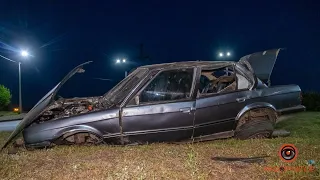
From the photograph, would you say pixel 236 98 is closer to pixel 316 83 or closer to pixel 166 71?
pixel 166 71

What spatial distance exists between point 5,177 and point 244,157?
2777mm

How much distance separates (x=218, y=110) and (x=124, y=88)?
1.83 metres

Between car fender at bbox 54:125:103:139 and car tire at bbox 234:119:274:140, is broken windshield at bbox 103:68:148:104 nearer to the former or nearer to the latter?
car fender at bbox 54:125:103:139

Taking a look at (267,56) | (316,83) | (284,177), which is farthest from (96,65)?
(284,177)

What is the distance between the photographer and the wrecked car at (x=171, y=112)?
16.3ft

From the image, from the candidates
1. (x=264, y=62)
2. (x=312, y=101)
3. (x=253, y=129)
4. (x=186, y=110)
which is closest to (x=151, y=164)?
(x=186, y=110)

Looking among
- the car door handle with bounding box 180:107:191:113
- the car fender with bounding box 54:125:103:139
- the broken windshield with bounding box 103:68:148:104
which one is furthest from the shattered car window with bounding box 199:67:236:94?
the car fender with bounding box 54:125:103:139

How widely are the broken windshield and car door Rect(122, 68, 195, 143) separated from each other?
0.28m

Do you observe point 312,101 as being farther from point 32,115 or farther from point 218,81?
point 32,115

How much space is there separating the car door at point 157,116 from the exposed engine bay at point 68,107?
84cm

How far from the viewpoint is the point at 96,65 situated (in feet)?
158

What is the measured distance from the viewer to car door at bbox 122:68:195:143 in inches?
196

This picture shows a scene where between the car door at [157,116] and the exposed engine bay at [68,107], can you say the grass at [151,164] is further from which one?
the exposed engine bay at [68,107]

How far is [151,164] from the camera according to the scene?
3350 mm
